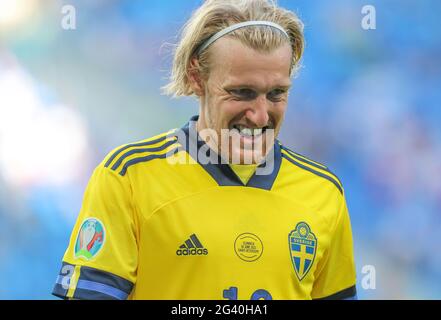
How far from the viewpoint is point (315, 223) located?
2391mm

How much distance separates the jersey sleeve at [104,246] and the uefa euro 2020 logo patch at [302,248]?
0.46m

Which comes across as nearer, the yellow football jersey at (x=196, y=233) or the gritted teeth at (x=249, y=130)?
the yellow football jersey at (x=196, y=233)

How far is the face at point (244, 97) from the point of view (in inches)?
88.2

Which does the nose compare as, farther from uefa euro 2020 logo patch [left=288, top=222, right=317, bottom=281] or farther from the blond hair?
uefa euro 2020 logo patch [left=288, top=222, right=317, bottom=281]

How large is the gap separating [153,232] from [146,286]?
152 millimetres

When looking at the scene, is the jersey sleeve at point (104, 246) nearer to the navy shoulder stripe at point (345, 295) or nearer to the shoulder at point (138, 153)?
the shoulder at point (138, 153)

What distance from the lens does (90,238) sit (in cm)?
216

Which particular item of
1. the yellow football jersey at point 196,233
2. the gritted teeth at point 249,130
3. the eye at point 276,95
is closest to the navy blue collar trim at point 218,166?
the yellow football jersey at point 196,233

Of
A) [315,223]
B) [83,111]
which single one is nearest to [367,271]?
[83,111]

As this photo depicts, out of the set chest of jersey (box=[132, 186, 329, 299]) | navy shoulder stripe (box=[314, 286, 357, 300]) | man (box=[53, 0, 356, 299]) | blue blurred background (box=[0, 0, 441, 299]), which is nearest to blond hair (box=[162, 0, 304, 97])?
man (box=[53, 0, 356, 299])

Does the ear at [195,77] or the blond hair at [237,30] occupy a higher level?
the blond hair at [237,30]

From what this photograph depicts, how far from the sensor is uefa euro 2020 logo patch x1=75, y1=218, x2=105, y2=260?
2158 mm

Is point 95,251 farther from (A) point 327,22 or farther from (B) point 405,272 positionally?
(A) point 327,22

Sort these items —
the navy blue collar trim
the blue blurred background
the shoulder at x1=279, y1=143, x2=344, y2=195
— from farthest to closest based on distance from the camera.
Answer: the blue blurred background < the shoulder at x1=279, y1=143, x2=344, y2=195 < the navy blue collar trim
